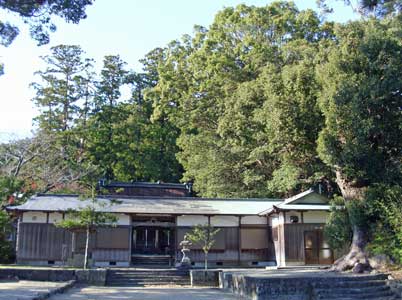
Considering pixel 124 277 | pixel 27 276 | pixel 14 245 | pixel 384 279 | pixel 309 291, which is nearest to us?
pixel 309 291

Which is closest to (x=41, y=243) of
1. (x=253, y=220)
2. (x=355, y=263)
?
(x=253, y=220)

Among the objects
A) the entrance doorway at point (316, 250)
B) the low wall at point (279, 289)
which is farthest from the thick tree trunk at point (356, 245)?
the entrance doorway at point (316, 250)

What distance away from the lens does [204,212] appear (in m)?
21.5

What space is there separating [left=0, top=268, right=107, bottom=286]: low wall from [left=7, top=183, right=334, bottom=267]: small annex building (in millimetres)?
3281

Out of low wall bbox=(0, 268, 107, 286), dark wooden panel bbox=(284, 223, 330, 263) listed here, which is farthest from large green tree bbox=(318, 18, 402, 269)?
low wall bbox=(0, 268, 107, 286)

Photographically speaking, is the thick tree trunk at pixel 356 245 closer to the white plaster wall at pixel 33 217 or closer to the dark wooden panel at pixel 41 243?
the dark wooden panel at pixel 41 243

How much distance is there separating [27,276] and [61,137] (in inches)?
735

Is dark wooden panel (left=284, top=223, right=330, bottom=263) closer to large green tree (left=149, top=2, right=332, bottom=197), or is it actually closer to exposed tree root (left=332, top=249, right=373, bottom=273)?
large green tree (left=149, top=2, right=332, bottom=197)

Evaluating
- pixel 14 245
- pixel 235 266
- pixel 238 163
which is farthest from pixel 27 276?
pixel 238 163

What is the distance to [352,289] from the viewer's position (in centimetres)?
1190

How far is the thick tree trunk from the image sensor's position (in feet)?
46.8

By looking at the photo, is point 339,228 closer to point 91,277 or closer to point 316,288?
point 316,288

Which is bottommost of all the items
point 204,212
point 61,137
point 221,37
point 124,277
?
point 124,277

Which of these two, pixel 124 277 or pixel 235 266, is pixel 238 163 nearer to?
pixel 235 266
